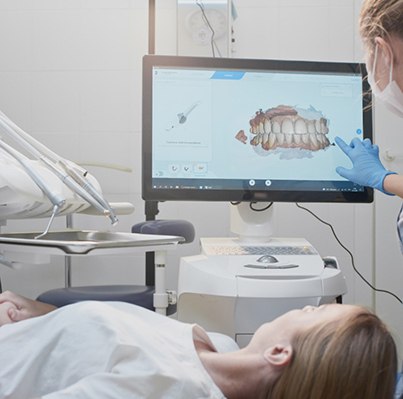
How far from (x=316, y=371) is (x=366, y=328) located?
13 centimetres

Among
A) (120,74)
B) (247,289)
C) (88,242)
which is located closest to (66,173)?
(88,242)

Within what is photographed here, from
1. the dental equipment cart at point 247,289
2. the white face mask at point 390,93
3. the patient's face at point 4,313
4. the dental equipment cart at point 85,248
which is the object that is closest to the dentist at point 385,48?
the white face mask at point 390,93

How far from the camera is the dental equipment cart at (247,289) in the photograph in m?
1.43

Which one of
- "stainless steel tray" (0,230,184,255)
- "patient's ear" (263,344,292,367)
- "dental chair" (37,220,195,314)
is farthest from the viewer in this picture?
"dental chair" (37,220,195,314)

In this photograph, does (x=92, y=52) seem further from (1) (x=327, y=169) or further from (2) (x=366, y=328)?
(2) (x=366, y=328)

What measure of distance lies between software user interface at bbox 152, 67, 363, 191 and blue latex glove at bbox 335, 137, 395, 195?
1.7 inches

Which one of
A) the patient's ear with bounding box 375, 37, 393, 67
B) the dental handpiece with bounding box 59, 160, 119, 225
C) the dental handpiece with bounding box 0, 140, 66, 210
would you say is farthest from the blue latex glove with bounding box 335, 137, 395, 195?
the dental handpiece with bounding box 0, 140, 66, 210

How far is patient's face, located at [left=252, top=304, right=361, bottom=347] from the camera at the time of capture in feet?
3.67

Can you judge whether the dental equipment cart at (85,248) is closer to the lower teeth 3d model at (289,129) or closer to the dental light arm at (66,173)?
the dental light arm at (66,173)

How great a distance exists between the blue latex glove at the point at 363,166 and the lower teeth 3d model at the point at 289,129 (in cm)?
7

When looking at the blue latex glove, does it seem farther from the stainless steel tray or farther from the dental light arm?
the dental light arm

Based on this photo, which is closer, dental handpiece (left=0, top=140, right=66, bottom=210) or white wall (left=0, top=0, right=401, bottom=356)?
dental handpiece (left=0, top=140, right=66, bottom=210)

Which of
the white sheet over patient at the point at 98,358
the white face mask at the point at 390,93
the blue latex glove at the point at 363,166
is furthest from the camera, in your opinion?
the blue latex glove at the point at 363,166

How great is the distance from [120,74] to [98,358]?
6.00 ft
